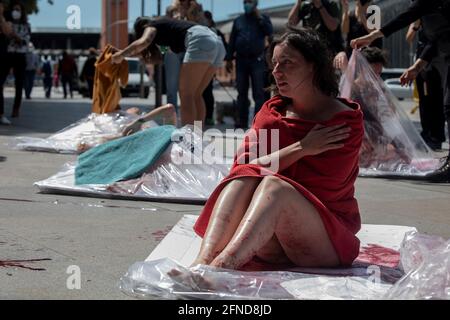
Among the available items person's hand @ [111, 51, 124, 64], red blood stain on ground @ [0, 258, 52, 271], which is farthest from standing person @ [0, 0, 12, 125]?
red blood stain on ground @ [0, 258, 52, 271]

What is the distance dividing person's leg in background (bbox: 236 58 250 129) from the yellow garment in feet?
12.7

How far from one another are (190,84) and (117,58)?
775 millimetres

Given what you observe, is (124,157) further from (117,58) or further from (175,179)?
(117,58)

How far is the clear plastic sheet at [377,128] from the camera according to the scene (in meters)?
8.06

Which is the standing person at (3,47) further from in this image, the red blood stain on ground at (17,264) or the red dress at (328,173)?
the red dress at (328,173)

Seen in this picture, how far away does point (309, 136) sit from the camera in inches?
155

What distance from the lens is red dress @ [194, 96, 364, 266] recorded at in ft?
13.0

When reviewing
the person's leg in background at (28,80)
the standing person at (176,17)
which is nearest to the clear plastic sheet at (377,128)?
the standing person at (176,17)

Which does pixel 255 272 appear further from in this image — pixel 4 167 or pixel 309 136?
pixel 4 167

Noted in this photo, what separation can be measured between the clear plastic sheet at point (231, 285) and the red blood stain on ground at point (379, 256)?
507 mm

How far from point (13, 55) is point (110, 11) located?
32.8 feet

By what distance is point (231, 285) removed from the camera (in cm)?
354

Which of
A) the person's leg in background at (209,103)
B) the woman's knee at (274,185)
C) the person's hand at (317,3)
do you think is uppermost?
the person's hand at (317,3)

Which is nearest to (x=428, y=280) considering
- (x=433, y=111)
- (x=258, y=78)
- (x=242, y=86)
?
(x=433, y=111)
